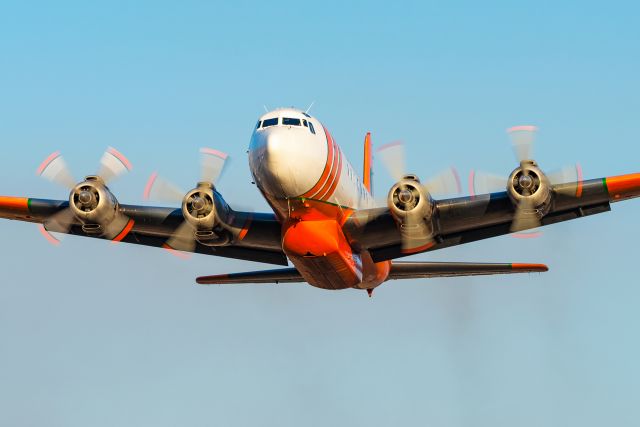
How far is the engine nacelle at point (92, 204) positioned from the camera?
30.8 m

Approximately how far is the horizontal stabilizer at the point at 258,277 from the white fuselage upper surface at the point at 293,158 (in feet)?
19.4

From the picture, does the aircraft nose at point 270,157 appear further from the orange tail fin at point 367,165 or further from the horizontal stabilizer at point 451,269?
the orange tail fin at point 367,165

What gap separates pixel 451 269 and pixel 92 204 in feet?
42.2

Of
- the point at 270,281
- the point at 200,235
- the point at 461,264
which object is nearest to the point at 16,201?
the point at 200,235

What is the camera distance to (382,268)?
35.1 metres

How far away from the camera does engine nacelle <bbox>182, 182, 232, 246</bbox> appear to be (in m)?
30.2

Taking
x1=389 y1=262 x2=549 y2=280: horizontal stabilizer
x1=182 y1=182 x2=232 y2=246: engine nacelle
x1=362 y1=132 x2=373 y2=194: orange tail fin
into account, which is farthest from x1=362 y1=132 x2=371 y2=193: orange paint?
x1=182 y1=182 x2=232 y2=246: engine nacelle

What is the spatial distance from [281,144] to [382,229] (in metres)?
5.20

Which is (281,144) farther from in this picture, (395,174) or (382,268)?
(382,268)

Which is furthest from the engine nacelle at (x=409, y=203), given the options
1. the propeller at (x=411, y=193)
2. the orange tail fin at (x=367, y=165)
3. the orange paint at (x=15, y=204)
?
the orange tail fin at (x=367, y=165)

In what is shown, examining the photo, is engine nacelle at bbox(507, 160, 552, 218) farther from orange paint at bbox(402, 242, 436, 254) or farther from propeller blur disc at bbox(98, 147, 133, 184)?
propeller blur disc at bbox(98, 147, 133, 184)

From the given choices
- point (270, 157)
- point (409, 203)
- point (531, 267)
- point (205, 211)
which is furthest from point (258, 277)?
point (531, 267)

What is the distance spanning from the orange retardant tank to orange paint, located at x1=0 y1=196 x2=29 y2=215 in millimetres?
9403

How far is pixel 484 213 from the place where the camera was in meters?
30.5
